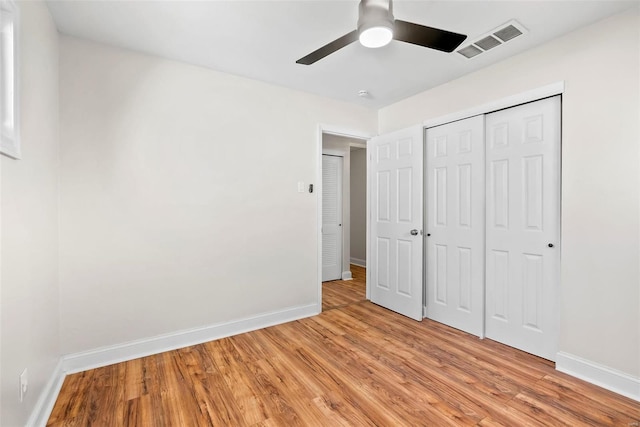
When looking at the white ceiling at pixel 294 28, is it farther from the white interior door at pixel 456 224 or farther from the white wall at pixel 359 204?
the white wall at pixel 359 204

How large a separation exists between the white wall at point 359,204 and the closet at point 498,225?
2.91 m

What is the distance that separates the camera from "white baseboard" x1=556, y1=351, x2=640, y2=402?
1.93m

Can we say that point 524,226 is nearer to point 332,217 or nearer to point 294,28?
point 294,28

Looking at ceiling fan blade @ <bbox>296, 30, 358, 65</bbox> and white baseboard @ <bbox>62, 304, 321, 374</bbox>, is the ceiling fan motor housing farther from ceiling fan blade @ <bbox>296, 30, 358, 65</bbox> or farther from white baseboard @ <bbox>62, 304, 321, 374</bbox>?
white baseboard @ <bbox>62, 304, 321, 374</bbox>

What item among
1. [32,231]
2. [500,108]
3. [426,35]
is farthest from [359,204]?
[32,231]

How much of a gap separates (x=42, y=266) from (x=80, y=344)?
83 centimetres

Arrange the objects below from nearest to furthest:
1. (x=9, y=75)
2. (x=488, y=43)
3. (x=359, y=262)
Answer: (x=9, y=75)
(x=488, y=43)
(x=359, y=262)

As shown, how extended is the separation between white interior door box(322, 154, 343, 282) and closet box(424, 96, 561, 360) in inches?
78.0

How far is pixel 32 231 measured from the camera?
1.64 metres

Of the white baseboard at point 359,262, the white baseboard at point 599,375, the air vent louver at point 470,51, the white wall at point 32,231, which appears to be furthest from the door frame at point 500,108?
the white wall at point 32,231

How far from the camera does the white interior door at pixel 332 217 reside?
496 centimetres

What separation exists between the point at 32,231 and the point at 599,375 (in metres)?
3.69

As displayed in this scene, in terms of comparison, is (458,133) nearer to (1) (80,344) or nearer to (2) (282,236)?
(2) (282,236)

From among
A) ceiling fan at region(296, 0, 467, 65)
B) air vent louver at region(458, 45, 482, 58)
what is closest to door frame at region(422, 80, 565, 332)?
air vent louver at region(458, 45, 482, 58)
